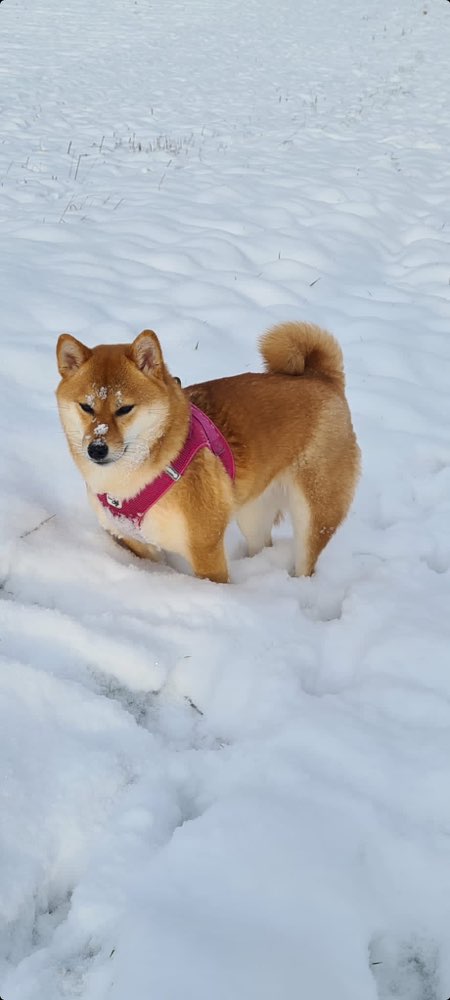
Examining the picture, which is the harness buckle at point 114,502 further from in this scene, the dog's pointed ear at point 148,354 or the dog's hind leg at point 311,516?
the dog's hind leg at point 311,516

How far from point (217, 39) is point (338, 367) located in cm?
1817

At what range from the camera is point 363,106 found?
41.7ft

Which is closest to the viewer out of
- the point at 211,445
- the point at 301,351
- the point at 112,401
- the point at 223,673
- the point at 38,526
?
the point at 223,673

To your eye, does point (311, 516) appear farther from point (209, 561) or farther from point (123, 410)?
point (123, 410)

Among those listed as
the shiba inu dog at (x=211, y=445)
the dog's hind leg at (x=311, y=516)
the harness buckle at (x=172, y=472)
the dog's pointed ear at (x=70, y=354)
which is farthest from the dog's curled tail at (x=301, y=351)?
the dog's pointed ear at (x=70, y=354)

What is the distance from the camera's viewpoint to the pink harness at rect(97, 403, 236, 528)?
2.64 metres

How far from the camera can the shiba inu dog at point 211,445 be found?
8.45 ft

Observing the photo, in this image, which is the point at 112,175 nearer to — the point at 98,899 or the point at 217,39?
the point at 98,899

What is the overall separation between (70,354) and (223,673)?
1317 mm

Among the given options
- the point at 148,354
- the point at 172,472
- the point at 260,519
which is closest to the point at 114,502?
the point at 172,472

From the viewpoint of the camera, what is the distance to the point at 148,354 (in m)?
2.61

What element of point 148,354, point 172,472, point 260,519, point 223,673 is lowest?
point 260,519

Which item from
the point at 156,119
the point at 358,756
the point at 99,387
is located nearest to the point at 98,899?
the point at 358,756

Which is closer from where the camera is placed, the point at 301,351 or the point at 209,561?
the point at 209,561
